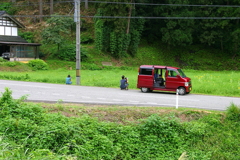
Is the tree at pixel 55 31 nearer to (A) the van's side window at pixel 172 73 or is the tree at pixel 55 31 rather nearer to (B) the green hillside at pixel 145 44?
(B) the green hillside at pixel 145 44

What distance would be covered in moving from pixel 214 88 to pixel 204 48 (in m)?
30.9

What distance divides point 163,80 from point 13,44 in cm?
2852

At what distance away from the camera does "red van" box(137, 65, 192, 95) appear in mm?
19062

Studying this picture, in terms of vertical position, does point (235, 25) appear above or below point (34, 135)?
above

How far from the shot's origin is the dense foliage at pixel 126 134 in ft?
32.3

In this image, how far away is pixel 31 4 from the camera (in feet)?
196

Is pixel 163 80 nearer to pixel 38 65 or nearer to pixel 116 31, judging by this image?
pixel 38 65

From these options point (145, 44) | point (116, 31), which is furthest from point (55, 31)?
point (145, 44)

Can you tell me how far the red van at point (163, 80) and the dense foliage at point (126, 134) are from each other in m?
6.93

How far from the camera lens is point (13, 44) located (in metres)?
42.1

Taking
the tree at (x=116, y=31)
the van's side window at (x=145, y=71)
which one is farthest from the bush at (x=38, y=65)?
the van's side window at (x=145, y=71)

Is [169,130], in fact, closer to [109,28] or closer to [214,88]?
[214,88]

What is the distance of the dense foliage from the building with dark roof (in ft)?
109

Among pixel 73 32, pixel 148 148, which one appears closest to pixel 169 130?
pixel 148 148
